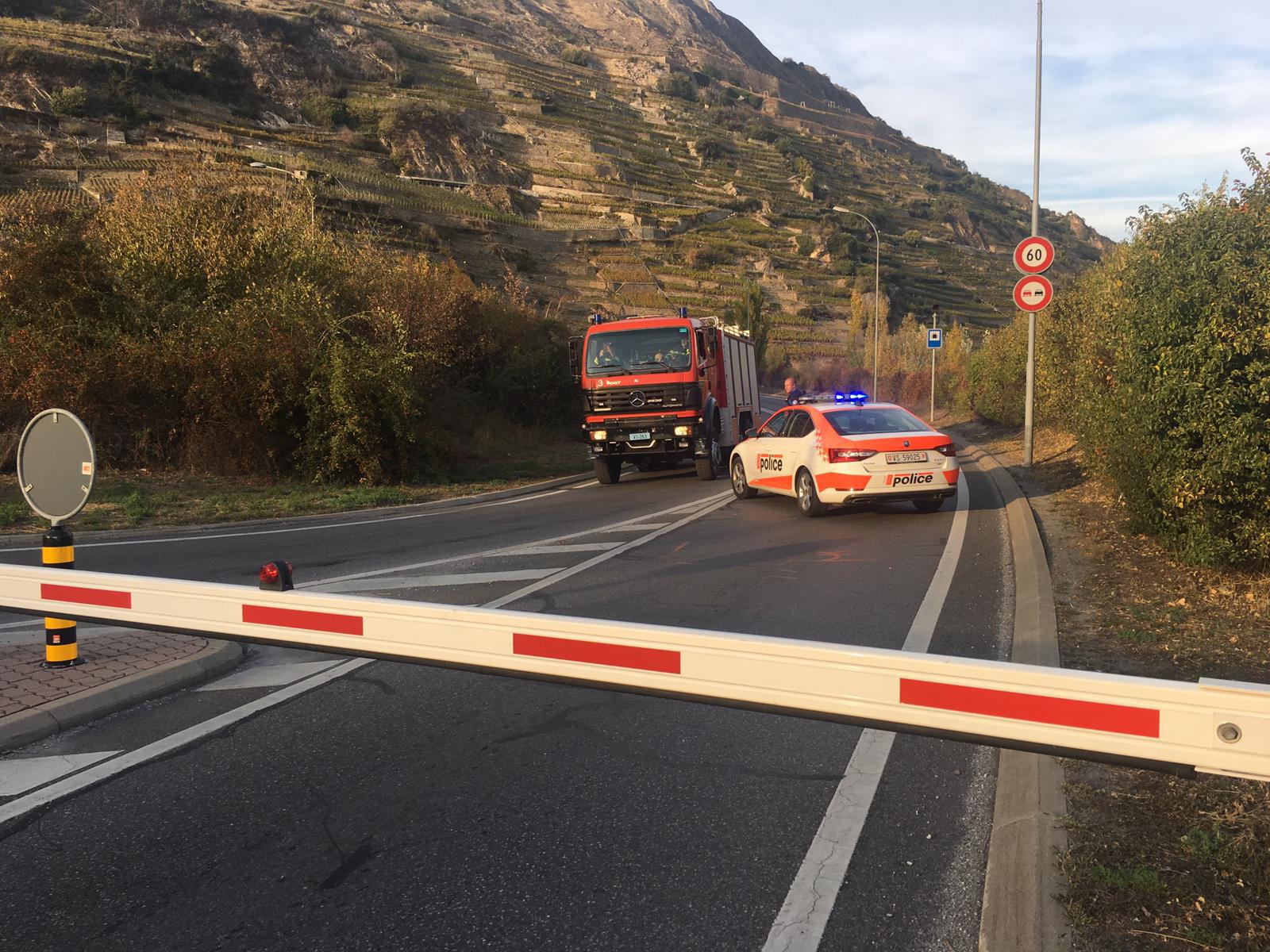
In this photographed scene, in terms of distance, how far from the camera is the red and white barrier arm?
2232 millimetres

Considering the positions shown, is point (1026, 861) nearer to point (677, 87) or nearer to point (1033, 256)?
point (1033, 256)

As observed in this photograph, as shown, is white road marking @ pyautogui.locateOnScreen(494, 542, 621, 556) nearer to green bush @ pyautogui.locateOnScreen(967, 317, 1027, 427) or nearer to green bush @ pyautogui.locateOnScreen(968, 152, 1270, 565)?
green bush @ pyautogui.locateOnScreen(968, 152, 1270, 565)

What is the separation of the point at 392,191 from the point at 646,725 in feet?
209

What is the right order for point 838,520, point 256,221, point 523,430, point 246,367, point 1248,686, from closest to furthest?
point 1248,686, point 838,520, point 246,367, point 256,221, point 523,430

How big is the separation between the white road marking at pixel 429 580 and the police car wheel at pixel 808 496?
4.57 metres

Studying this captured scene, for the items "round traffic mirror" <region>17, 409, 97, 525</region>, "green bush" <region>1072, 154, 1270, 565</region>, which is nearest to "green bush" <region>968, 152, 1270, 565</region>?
"green bush" <region>1072, 154, 1270, 565</region>

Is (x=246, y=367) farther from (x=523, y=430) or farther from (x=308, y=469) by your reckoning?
(x=523, y=430)

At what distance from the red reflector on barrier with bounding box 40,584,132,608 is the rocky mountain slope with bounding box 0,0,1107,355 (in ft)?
68.7

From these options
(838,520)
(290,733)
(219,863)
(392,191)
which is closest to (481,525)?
(838,520)

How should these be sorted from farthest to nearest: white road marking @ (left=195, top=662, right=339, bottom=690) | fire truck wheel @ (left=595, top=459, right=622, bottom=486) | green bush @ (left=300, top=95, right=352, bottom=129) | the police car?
green bush @ (left=300, top=95, right=352, bottom=129) → fire truck wheel @ (left=595, top=459, right=622, bottom=486) → the police car → white road marking @ (left=195, top=662, right=339, bottom=690)

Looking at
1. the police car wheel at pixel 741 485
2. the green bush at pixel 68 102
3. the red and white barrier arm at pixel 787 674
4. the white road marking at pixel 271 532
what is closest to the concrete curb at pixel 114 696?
the red and white barrier arm at pixel 787 674

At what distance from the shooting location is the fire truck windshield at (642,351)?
18.7 metres

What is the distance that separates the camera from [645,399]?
1855 centimetres

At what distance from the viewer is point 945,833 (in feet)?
12.3
